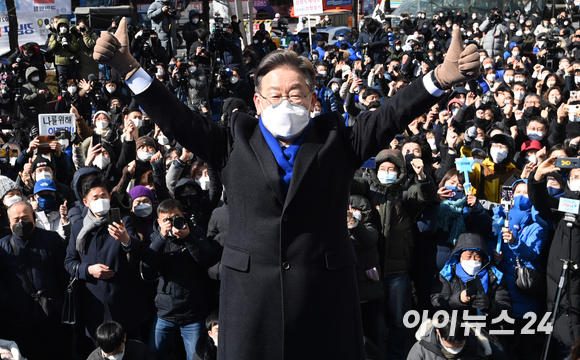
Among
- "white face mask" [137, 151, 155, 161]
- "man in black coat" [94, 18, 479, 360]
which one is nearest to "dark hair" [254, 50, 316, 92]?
"man in black coat" [94, 18, 479, 360]

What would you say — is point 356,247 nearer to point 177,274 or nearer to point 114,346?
point 177,274

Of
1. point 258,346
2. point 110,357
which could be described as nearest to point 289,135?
point 258,346

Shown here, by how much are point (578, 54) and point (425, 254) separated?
9.90 m

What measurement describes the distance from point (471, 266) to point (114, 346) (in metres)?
2.76

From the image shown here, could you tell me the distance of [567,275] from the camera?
15.7ft

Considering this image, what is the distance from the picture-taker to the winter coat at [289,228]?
1.96 meters

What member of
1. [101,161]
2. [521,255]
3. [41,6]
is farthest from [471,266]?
[41,6]

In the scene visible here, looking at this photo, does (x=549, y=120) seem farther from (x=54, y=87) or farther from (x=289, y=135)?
(x=54, y=87)

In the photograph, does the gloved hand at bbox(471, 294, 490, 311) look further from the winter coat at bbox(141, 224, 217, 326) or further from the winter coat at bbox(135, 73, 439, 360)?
the winter coat at bbox(135, 73, 439, 360)

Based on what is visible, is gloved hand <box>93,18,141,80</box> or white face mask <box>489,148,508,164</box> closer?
gloved hand <box>93,18,141,80</box>

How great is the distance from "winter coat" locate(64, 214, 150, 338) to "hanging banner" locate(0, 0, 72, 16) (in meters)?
17.5

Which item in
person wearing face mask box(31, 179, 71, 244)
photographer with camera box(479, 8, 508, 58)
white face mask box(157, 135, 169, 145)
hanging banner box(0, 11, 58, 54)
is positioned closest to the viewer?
person wearing face mask box(31, 179, 71, 244)

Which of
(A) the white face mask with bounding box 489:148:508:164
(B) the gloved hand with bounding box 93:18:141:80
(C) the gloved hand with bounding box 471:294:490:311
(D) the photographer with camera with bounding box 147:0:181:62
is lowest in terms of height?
(C) the gloved hand with bounding box 471:294:490:311

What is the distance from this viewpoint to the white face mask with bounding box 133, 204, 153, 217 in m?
5.44
